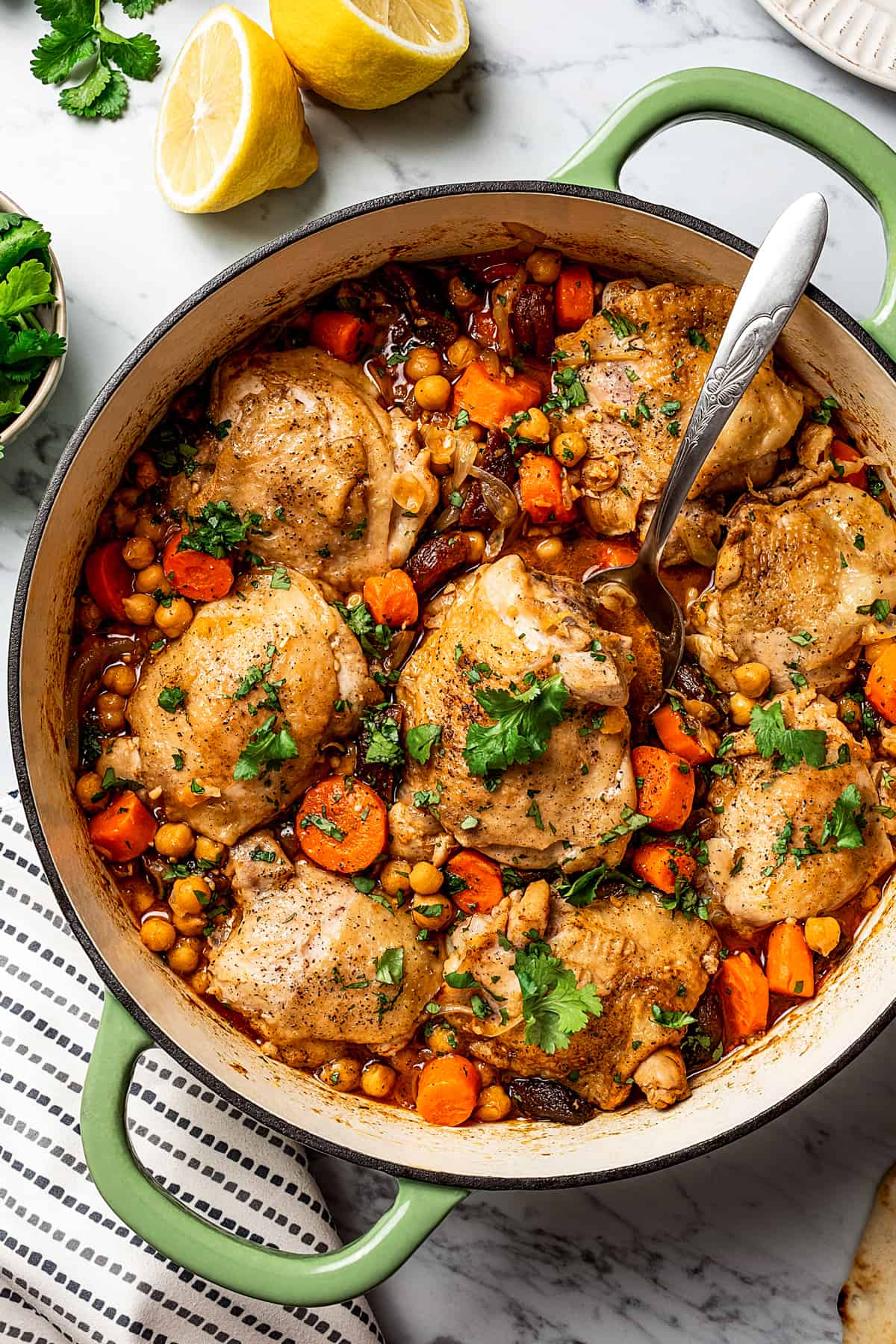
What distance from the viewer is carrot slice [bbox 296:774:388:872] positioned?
3529 mm

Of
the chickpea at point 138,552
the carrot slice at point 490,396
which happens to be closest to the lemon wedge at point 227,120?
the carrot slice at point 490,396

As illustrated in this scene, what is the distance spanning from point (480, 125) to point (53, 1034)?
3377 mm

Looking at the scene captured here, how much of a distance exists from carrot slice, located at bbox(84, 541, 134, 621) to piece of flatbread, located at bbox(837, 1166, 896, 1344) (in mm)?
3257

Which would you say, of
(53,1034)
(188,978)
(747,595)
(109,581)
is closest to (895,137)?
(747,595)

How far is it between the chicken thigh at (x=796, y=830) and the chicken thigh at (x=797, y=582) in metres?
0.18

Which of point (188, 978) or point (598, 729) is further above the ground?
point (598, 729)

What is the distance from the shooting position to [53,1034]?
12.3 ft

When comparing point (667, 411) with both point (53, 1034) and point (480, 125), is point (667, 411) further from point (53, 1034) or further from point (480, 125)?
point (53, 1034)

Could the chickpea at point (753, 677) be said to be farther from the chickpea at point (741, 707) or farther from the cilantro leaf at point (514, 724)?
the cilantro leaf at point (514, 724)

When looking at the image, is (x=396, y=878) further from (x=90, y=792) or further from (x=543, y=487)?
(x=543, y=487)

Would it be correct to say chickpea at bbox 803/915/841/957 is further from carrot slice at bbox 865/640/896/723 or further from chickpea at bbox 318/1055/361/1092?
chickpea at bbox 318/1055/361/1092

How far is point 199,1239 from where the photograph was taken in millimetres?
2990

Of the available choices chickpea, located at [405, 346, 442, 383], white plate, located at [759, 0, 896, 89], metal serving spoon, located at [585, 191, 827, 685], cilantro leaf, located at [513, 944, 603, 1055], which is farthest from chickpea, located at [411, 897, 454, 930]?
white plate, located at [759, 0, 896, 89]

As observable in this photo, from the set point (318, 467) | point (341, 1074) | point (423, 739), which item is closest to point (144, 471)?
point (318, 467)
